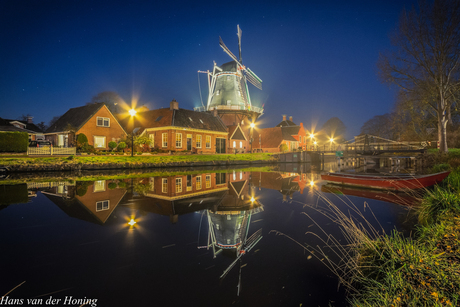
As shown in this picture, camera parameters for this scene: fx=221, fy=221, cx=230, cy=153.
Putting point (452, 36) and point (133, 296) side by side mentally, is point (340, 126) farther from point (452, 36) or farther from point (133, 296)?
point (133, 296)

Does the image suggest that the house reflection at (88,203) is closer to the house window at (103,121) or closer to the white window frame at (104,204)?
the white window frame at (104,204)

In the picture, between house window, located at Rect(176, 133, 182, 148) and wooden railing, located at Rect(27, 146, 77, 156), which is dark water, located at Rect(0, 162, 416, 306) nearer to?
wooden railing, located at Rect(27, 146, 77, 156)

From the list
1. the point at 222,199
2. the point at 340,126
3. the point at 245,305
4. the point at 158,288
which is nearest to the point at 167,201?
the point at 222,199

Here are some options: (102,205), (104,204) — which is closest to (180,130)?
(104,204)

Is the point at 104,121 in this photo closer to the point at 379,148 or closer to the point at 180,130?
the point at 180,130

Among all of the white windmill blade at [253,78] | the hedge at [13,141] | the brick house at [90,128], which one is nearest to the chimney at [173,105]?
the brick house at [90,128]

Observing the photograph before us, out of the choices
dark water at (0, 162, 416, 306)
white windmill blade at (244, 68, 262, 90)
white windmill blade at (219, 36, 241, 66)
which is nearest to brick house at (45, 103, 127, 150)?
dark water at (0, 162, 416, 306)

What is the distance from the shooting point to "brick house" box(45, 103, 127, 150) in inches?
1094

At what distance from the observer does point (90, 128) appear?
2814 centimetres

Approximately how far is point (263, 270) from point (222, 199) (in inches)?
218

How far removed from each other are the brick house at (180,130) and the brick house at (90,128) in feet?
13.8

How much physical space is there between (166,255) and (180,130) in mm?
28307

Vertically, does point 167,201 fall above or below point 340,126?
below

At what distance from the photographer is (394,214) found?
22.9 feet
